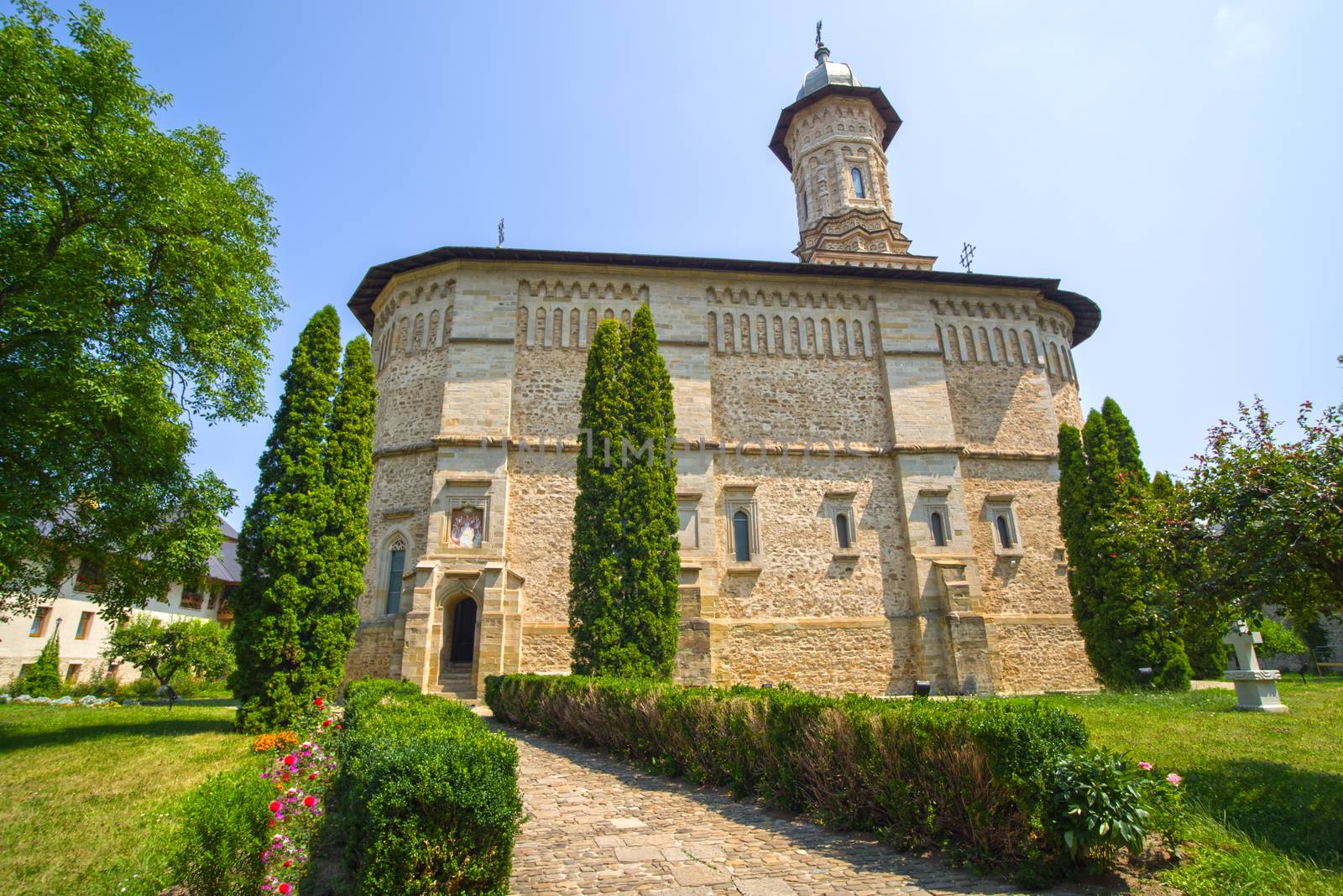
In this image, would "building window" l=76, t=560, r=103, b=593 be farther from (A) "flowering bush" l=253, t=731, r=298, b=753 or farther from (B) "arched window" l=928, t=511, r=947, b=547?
(B) "arched window" l=928, t=511, r=947, b=547

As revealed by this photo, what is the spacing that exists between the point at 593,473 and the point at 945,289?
46.5 ft

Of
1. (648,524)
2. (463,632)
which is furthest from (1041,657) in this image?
(463,632)

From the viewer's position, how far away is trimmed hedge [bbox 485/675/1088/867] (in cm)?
447

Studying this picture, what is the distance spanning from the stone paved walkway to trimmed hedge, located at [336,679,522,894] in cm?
63

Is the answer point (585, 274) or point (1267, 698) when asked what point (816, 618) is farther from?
point (585, 274)

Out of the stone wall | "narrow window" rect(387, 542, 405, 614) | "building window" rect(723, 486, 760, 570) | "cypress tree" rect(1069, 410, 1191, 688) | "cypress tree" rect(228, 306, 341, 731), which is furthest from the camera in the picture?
"building window" rect(723, 486, 760, 570)

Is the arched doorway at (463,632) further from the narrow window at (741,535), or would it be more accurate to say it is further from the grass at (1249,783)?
the grass at (1249,783)

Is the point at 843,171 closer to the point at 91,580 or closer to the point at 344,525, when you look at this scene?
the point at 344,525

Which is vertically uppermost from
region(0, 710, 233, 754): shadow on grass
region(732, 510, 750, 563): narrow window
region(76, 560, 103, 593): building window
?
region(732, 510, 750, 563): narrow window

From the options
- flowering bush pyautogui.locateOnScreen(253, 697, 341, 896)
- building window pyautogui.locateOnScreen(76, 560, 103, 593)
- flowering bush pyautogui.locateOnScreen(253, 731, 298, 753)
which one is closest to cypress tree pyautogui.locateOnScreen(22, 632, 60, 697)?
building window pyautogui.locateOnScreen(76, 560, 103, 593)

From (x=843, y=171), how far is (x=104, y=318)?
84.5ft

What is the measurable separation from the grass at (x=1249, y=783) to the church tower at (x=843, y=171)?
1891cm

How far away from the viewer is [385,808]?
3.64 metres

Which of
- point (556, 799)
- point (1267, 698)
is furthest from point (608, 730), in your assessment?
point (1267, 698)
